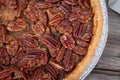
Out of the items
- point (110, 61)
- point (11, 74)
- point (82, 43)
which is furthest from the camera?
point (110, 61)

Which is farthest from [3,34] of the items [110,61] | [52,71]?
[110,61]

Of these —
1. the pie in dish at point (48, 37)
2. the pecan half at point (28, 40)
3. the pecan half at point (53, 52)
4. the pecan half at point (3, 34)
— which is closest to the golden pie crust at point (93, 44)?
the pie in dish at point (48, 37)

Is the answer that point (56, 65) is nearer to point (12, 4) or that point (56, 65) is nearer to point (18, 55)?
point (18, 55)

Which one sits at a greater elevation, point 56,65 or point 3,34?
point 3,34

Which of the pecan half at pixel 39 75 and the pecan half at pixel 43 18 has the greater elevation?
the pecan half at pixel 43 18

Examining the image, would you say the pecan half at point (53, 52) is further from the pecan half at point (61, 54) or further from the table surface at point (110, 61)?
the table surface at point (110, 61)

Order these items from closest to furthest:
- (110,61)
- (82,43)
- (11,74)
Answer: (11,74)
(82,43)
(110,61)

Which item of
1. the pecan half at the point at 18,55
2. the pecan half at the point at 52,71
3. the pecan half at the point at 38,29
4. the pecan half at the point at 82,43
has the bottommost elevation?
the pecan half at the point at 52,71

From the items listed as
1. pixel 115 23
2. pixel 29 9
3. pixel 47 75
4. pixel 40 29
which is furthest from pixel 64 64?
pixel 115 23

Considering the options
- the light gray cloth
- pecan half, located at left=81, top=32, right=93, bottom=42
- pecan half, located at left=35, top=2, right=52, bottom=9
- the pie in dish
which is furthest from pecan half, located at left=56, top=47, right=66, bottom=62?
the light gray cloth
